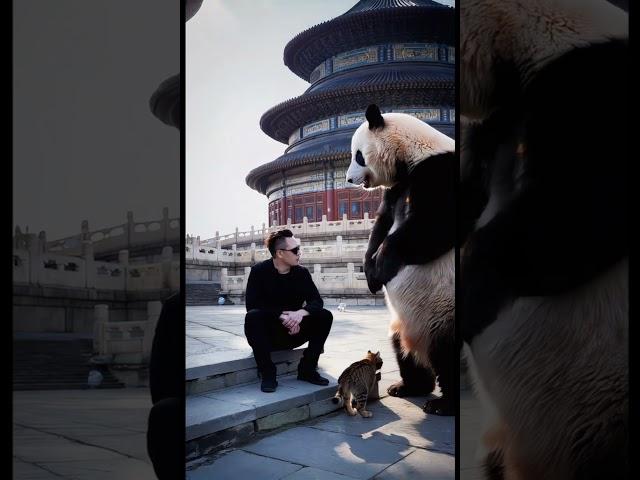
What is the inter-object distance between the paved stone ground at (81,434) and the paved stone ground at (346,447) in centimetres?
57

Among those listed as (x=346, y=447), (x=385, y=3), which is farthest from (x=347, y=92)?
(x=346, y=447)

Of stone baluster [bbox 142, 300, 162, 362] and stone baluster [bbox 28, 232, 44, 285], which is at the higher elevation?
stone baluster [bbox 28, 232, 44, 285]

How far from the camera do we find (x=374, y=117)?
2.87 meters

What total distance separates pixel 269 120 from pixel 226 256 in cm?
302

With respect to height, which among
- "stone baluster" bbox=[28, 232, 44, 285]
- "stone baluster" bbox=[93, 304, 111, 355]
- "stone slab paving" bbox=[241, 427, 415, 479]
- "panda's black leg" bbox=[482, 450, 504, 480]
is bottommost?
"stone slab paving" bbox=[241, 427, 415, 479]

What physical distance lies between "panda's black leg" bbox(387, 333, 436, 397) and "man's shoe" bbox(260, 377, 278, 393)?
2.92 feet

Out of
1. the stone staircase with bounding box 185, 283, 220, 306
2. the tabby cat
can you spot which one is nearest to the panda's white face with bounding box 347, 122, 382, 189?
the tabby cat

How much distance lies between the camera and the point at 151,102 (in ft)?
5.07

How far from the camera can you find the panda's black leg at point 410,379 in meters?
2.88

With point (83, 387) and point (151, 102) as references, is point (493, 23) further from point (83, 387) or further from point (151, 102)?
point (83, 387)

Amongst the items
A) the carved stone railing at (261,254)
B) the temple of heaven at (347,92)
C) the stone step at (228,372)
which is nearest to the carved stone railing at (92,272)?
the stone step at (228,372)

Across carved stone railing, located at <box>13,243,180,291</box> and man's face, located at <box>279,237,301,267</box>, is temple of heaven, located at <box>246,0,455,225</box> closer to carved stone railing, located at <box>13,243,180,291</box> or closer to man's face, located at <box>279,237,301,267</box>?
man's face, located at <box>279,237,301,267</box>

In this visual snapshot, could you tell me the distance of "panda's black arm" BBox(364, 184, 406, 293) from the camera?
292cm

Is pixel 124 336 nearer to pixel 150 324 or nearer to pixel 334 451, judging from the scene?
pixel 150 324
